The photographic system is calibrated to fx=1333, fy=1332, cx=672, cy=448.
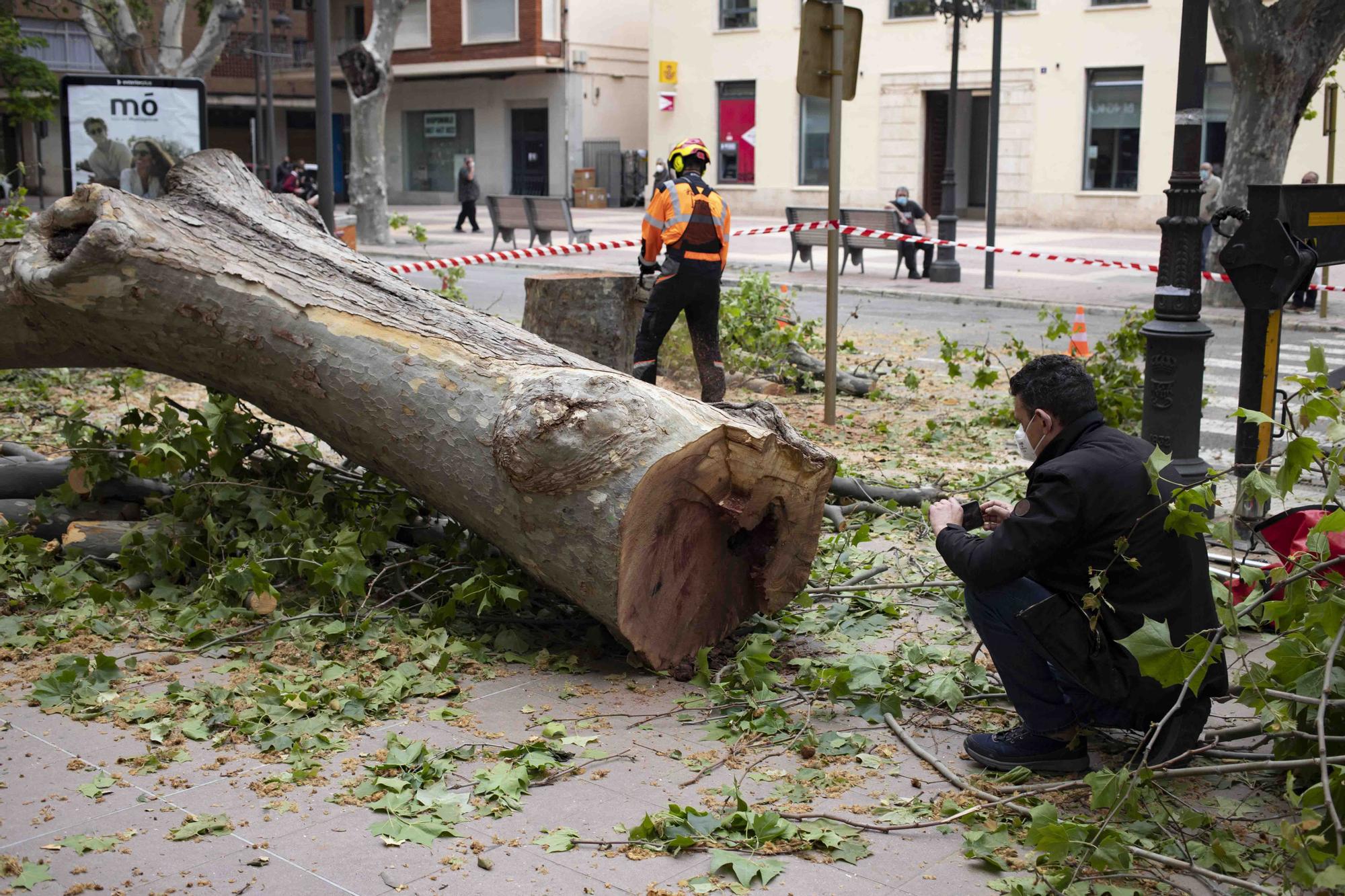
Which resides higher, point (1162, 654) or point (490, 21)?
point (490, 21)

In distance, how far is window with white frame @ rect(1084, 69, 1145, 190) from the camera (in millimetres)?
29484

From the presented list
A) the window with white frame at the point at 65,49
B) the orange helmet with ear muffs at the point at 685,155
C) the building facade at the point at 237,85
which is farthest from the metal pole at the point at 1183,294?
the window with white frame at the point at 65,49

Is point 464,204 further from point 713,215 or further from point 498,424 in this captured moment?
point 498,424

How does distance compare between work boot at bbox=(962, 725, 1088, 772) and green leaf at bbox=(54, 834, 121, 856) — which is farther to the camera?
work boot at bbox=(962, 725, 1088, 772)

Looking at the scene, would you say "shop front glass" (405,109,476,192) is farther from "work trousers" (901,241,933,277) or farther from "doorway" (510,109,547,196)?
"work trousers" (901,241,933,277)

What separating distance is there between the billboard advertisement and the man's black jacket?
35.2ft

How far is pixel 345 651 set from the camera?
4699 mm

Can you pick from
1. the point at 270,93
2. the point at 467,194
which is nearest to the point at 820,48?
the point at 467,194

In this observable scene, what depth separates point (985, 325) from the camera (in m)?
15.7

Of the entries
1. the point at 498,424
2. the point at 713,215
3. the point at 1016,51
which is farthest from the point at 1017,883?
the point at 1016,51

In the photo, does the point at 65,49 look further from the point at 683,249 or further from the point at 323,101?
the point at 683,249

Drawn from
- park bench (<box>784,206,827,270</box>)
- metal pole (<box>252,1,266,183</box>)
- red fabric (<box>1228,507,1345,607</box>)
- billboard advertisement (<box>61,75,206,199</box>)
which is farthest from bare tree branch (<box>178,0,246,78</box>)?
red fabric (<box>1228,507,1345,607</box>)

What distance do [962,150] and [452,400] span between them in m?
33.0

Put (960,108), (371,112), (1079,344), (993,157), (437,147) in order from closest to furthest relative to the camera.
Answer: (1079,344)
(993,157)
(371,112)
(960,108)
(437,147)
